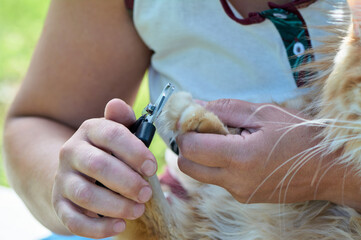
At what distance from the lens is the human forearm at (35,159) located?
95cm

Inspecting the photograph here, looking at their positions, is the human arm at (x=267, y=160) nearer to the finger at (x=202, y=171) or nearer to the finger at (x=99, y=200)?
the finger at (x=202, y=171)

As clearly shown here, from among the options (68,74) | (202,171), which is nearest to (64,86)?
(68,74)

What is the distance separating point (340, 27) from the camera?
89 centimetres

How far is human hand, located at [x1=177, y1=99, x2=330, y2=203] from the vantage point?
0.76 m

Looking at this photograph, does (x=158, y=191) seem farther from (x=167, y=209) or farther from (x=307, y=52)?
(x=307, y=52)


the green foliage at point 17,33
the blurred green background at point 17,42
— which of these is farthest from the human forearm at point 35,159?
the green foliage at point 17,33

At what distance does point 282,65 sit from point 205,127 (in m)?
0.35

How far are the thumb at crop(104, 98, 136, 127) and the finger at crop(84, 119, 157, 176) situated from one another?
2 centimetres

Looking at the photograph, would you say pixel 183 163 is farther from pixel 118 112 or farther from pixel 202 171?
pixel 118 112

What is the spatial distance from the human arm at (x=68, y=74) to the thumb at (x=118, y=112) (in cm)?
35

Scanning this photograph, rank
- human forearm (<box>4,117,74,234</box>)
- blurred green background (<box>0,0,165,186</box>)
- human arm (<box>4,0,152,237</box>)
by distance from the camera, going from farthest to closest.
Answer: blurred green background (<box>0,0,165,186</box>)
human arm (<box>4,0,152,237</box>)
human forearm (<box>4,117,74,234</box>)

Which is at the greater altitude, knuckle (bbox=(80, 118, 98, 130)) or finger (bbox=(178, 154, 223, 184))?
knuckle (bbox=(80, 118, 98, 130))

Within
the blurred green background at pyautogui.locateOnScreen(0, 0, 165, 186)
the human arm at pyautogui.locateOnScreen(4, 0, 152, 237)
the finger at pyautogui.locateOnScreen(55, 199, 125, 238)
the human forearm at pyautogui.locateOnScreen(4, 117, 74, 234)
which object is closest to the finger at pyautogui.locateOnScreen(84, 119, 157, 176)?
the finger at pyautogui.locateOnScreen(55, 199, 125, 238)

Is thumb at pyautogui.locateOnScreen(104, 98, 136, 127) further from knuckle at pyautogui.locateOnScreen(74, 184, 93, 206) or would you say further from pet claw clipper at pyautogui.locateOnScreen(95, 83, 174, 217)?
knuckle at pyautogui.locateOnScreen(74, 184, 93, 206)
